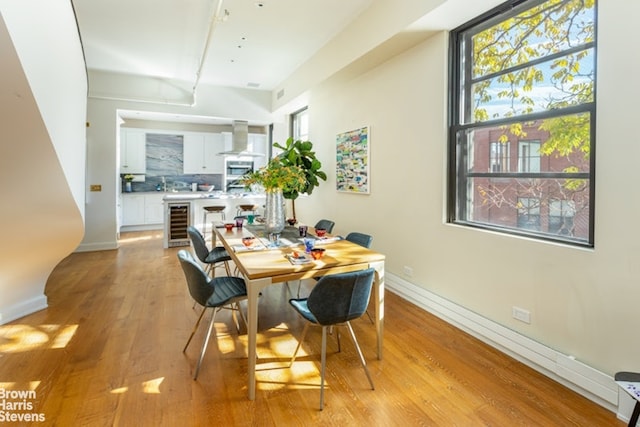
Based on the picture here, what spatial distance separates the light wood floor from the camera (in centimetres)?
195

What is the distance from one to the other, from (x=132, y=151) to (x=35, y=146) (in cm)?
721

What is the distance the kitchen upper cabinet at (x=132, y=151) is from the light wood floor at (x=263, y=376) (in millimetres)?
5651

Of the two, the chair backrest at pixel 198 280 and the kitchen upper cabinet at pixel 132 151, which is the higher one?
the kitchen upper cabinet at pixel 132 151

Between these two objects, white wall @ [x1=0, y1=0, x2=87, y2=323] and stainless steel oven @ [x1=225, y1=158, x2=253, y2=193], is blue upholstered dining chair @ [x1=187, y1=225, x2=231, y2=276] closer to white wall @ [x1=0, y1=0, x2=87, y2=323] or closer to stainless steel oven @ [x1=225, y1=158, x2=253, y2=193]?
white wall @ [x1=0, y1=0, x2=87, y2=323]

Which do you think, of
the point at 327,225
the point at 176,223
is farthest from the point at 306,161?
the point at 176,223

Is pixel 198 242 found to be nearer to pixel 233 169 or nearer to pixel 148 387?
pixel 148 387

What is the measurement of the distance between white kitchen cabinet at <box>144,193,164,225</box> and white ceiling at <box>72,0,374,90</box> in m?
3.20

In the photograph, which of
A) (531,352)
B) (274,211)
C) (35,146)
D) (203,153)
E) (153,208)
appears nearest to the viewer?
(35,146)

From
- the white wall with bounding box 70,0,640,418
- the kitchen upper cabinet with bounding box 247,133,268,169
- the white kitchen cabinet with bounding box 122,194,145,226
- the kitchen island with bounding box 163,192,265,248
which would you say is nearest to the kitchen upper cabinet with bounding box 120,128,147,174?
the white kitchen cabinet with bounding box 122,194,145,226

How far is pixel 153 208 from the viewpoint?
8500mm

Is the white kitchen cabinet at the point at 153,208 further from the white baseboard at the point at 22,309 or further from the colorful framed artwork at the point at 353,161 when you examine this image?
the colorful framed artwork at the point at 353,161

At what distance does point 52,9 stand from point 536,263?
11.7 feet

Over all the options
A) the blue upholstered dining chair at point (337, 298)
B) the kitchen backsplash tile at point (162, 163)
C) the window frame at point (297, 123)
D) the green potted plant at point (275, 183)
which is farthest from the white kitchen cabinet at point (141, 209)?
the blue upholstered dining chair at point (337, 298)

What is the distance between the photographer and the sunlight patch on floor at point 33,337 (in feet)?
8.83
